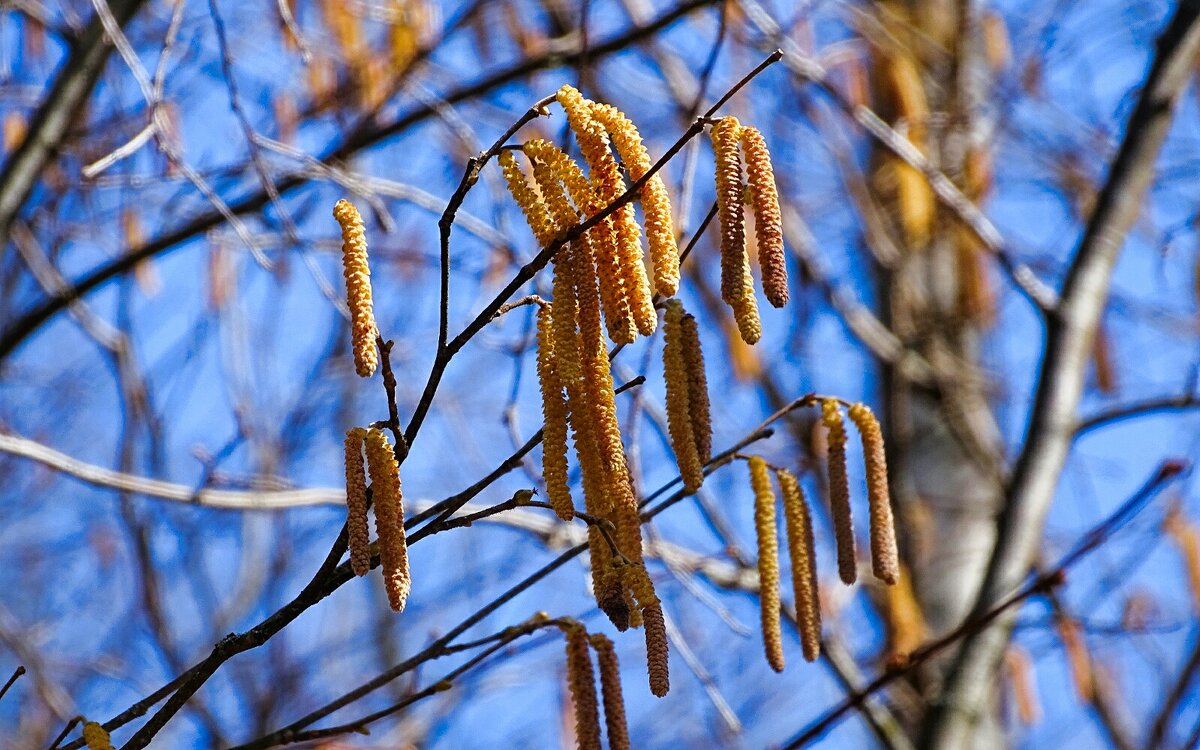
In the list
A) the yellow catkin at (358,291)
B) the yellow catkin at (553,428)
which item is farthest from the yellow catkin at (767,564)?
the yellow catkin at (358,291)

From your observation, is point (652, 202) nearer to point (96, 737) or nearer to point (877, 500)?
point (877, 500)

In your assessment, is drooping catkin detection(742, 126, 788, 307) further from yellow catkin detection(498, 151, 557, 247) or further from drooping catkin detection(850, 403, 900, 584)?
drooping catkin detection(850, 403, 900, 584)

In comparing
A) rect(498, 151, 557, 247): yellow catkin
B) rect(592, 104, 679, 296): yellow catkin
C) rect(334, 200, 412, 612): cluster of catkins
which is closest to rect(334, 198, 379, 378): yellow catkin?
rect(334, 200, 412, 612): cluster of catkins

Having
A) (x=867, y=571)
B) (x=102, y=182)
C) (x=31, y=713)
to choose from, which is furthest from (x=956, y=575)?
(x=31, y=713)

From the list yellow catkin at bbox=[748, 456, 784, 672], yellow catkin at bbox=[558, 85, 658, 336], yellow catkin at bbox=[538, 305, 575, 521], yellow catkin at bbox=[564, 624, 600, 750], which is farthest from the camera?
yellow catkin at bbox=[748, 456, 784, 672]

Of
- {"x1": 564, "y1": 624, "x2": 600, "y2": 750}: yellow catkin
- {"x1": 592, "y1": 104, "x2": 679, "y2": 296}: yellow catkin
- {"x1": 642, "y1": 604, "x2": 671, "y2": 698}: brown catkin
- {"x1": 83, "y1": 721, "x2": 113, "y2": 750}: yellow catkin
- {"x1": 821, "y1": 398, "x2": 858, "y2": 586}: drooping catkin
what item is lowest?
{"x1": 642, "y1": 604, "x2": 671, "y2": 698}: brown catkin

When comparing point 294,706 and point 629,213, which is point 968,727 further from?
point 294,706

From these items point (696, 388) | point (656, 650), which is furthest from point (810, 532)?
point (656, 650)
